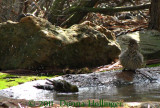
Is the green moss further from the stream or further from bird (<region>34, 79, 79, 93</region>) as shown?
bird (<region>34, 79, 79, 93</region>)

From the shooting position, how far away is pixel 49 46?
34.0 feet

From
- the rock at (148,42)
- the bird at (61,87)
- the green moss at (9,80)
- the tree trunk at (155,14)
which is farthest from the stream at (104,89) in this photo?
the tree trunk at (155,14)

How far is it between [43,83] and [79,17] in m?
8.89

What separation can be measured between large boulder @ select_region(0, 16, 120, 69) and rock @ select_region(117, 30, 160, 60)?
47.4 inches

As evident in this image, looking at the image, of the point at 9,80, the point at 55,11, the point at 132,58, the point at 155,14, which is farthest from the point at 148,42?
the point at 9,80

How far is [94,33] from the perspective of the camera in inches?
461

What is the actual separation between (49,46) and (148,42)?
4.47 meters

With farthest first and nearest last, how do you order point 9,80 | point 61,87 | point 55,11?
point 55,11 → point 9,80 → point 61,87

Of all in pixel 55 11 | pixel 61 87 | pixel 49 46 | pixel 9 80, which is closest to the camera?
pixel 61 87

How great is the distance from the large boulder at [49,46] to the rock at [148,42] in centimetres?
120

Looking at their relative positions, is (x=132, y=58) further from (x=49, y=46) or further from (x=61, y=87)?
(x=49, y=46)

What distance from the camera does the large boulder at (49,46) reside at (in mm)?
10352

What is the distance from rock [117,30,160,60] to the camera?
1206 centimetres

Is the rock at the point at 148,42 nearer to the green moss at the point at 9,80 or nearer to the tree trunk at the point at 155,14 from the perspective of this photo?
the tree trunk at the point at 155,14
